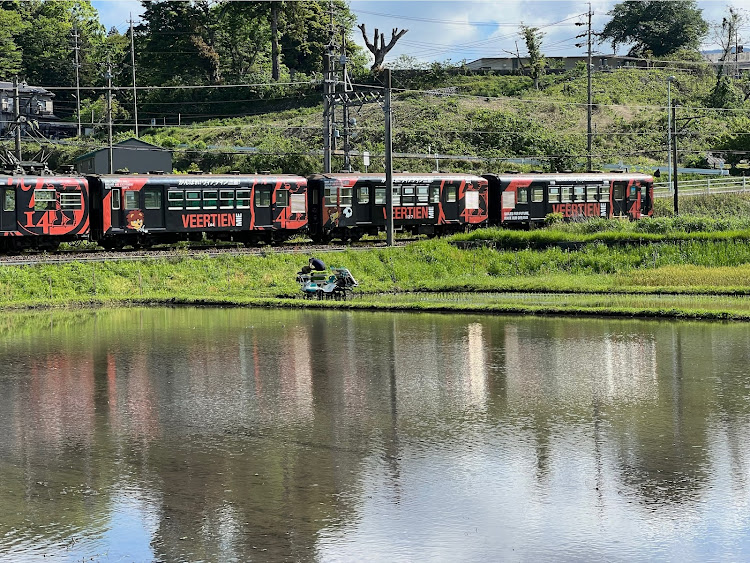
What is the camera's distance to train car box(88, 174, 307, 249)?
4059 cm

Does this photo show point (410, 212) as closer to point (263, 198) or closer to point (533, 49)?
point (263, 198)

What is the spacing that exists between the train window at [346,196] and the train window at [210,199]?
6013mm

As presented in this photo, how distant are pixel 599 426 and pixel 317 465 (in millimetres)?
4357

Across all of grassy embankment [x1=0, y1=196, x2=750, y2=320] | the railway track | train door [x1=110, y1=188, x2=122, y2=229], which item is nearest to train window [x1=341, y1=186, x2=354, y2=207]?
the railway track

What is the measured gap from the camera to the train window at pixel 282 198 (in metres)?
44.2

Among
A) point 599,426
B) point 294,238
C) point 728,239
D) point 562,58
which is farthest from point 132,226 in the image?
point 562,58

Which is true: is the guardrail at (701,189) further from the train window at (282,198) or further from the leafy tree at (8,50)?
the leafy tree at (8,50)

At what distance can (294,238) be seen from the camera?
49.2m

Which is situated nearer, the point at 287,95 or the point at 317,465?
the point at 317,465

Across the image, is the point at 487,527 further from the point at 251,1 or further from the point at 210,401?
the point at 251,1

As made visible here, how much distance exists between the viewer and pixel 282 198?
145 ft

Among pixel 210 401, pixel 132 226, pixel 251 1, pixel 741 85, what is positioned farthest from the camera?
pixel 741 85

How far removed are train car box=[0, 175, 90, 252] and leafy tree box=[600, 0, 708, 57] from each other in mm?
94661

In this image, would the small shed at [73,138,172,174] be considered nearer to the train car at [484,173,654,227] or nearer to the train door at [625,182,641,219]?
the train car at [484,173,654,227]
